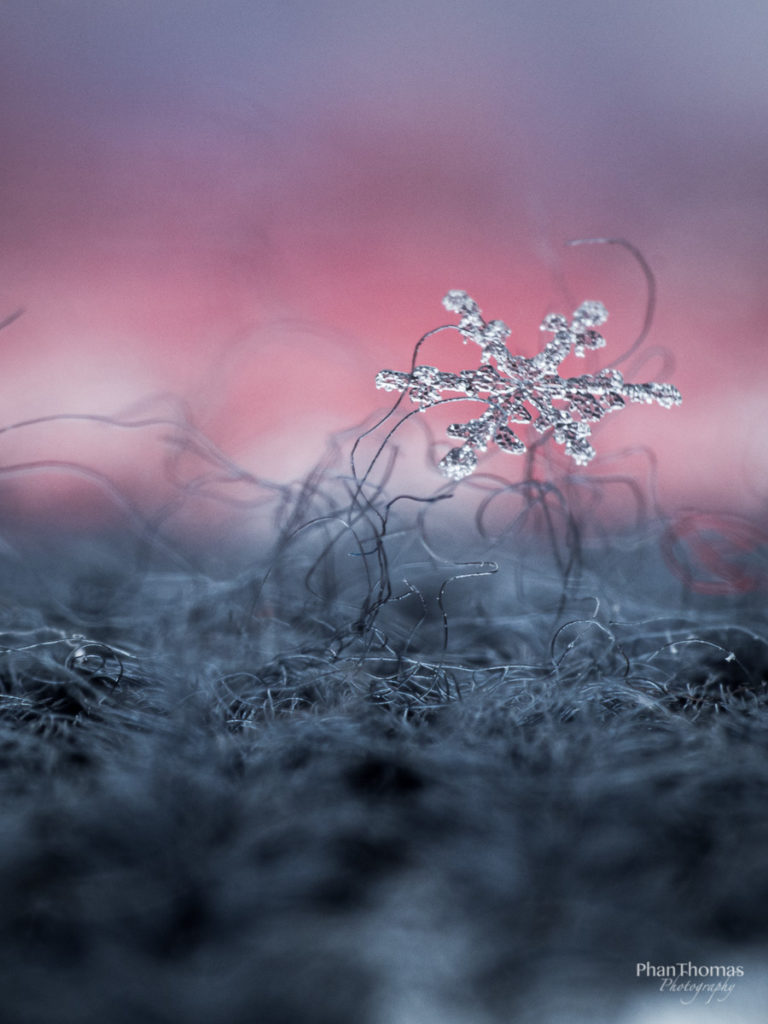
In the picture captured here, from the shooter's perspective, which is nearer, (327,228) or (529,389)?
(529,389)

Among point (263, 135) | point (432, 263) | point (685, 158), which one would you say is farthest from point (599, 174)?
point (263, 135)

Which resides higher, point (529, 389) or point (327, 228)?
point (327, 228)

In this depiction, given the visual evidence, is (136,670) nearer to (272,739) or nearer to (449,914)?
(272,739)

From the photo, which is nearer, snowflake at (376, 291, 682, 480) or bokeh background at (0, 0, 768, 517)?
snowflake at (376, 291, 682, 480)

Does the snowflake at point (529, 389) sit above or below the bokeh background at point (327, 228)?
below
